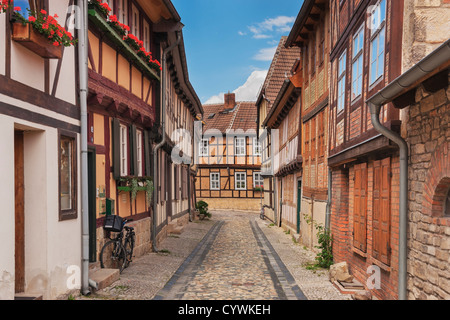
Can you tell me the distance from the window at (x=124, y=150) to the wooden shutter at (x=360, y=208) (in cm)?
470

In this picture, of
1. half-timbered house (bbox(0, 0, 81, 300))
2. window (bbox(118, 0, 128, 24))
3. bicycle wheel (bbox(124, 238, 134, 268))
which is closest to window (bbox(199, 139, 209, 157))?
window (bbox(118, 0, 128, 24))

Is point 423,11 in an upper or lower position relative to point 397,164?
upper

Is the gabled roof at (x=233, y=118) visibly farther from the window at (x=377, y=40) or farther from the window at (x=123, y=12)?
the window at (x=377, y=40)

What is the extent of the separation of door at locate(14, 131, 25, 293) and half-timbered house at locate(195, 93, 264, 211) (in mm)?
33310

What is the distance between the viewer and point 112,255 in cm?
866

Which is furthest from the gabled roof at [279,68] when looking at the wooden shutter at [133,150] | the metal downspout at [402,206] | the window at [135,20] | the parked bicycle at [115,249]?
the metal downspout at [402,206]

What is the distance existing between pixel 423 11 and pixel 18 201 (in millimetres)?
5295

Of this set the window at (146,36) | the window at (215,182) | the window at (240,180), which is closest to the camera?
the window at (146,36)

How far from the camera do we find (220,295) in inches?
300

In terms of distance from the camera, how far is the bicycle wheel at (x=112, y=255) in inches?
330

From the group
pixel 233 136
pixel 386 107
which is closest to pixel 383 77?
pixel 386 107

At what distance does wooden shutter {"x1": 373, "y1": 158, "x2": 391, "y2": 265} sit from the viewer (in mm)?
6438

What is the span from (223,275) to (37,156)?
4.90m

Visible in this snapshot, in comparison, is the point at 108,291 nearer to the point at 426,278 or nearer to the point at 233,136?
the point at 426,278
